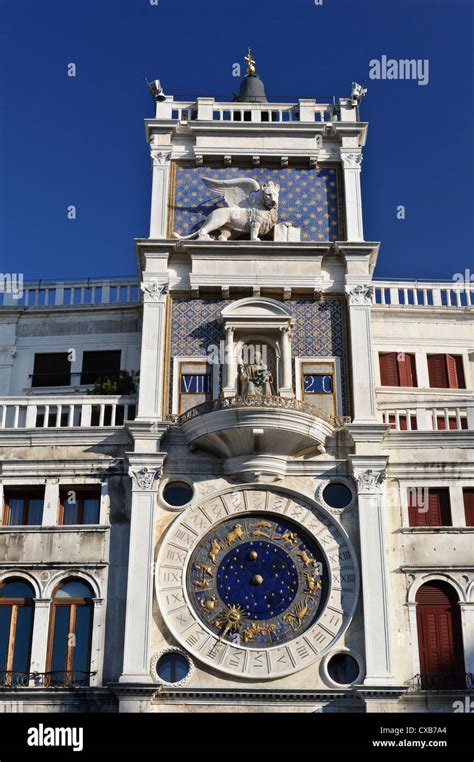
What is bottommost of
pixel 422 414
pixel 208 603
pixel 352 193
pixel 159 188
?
pixel 208 603

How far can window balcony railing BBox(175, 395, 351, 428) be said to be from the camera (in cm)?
2666

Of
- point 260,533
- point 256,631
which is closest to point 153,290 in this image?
point 260,533

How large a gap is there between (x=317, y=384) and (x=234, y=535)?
14.5ft

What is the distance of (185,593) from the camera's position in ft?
85.0

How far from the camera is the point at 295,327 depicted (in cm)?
2909

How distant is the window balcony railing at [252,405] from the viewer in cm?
2666

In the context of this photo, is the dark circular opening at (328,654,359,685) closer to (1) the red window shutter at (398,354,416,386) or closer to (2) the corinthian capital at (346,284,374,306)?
(1) the red window shutter at (398,354,416,386)

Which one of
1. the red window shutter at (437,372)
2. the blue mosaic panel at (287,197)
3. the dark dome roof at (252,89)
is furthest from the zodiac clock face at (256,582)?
the dark dome roof at (252,89)

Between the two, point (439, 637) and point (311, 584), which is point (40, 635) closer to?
point (311, 584)

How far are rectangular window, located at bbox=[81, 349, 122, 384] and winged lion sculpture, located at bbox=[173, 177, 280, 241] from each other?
12.5 feet

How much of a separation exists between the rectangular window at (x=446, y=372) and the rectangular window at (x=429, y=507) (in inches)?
184

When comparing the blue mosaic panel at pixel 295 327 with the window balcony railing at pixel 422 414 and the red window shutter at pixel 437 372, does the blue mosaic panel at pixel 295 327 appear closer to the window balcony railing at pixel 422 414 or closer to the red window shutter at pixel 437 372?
the window balcony railing at pixel 422 414

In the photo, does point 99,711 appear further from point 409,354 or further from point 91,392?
point 409,354
